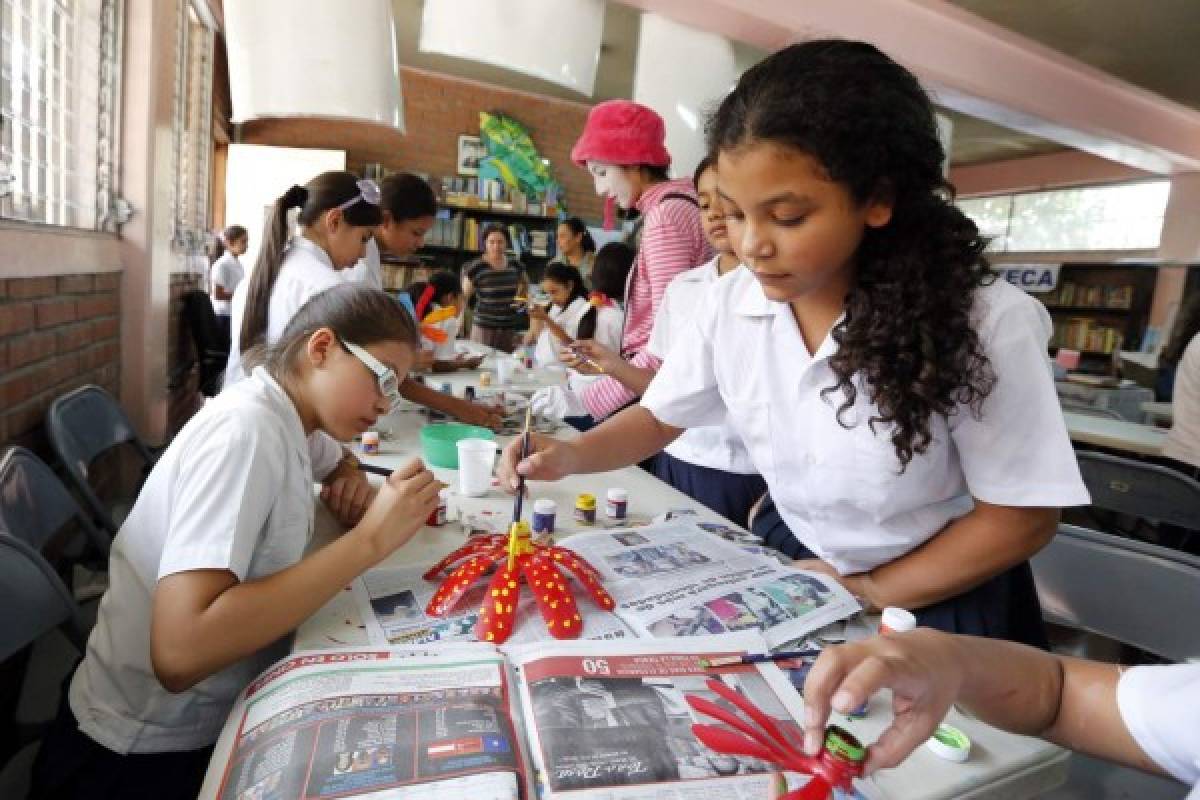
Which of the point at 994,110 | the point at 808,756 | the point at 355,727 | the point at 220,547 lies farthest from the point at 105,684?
the point at 994,110

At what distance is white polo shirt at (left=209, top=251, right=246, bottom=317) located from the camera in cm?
563

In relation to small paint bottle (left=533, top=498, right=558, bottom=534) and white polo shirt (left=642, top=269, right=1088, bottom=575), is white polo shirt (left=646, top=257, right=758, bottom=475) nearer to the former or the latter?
white polo shirt (left=642, top=269, right=1088, bottom=575)

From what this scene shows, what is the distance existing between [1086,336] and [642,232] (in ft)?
26.9

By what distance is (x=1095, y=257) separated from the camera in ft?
27.0

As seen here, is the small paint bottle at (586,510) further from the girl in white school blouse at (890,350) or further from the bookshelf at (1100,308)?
the bookshelf at (1100,308)

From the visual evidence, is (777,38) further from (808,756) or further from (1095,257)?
(1095,257)

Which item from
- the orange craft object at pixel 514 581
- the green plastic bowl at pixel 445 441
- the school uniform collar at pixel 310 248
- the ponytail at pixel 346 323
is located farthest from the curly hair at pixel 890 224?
the school uniform collar at pixel 310 248

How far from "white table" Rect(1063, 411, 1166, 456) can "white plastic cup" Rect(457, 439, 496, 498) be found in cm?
267

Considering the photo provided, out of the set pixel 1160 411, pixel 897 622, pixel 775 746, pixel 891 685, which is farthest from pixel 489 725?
pixel 1160 411

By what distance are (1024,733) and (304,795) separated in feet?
2.40

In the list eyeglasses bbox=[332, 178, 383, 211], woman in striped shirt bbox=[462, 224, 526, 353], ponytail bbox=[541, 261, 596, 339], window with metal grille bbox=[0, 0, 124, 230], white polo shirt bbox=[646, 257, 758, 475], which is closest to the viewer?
white polo shirt bbox=[646, 257, 758, 475]

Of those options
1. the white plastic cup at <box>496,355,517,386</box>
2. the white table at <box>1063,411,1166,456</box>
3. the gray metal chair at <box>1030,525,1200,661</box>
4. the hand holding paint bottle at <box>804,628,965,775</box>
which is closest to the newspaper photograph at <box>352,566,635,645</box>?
the hand holding paint bottle at <box>804,628,965,775</box>

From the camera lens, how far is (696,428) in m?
1.75

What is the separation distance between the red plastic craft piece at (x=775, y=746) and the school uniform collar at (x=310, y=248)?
1793mm
